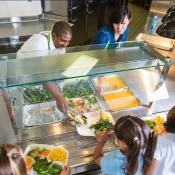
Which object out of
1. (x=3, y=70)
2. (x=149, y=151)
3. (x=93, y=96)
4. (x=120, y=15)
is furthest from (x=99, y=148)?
(x=120, y=15)

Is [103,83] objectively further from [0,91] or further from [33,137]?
[0,91]

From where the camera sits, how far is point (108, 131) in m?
1.40

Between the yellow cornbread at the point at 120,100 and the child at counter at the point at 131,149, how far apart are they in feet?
1.51

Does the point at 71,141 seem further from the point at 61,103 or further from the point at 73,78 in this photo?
the point at 73,78

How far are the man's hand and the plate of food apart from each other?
61 centimetres

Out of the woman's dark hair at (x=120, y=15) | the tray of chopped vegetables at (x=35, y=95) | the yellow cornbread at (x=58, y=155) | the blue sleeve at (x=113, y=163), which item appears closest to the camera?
the blue sleeve at (x=113, y=163)

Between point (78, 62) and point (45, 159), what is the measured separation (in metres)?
0.62

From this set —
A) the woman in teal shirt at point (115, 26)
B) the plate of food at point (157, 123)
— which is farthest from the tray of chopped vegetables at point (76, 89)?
the woman in teal shirt at point (115, 26)

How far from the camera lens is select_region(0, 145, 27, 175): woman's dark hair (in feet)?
3.01

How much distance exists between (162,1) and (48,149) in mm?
2910

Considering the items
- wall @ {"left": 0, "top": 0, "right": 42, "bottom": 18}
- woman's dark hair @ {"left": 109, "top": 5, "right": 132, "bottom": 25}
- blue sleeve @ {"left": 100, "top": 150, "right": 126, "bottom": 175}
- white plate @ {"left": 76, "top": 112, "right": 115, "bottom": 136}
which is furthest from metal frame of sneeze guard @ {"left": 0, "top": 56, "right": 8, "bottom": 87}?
wall @ {"left": 0, "top": 0, "right": 42, "bottom": 18}

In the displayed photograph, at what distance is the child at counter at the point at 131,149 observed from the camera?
1.03m

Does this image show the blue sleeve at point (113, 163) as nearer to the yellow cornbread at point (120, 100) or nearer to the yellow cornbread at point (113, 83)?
the yellow cornbread at point (120, 100)

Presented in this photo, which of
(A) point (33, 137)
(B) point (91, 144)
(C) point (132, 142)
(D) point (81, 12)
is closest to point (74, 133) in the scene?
(B) point (91, 144)
